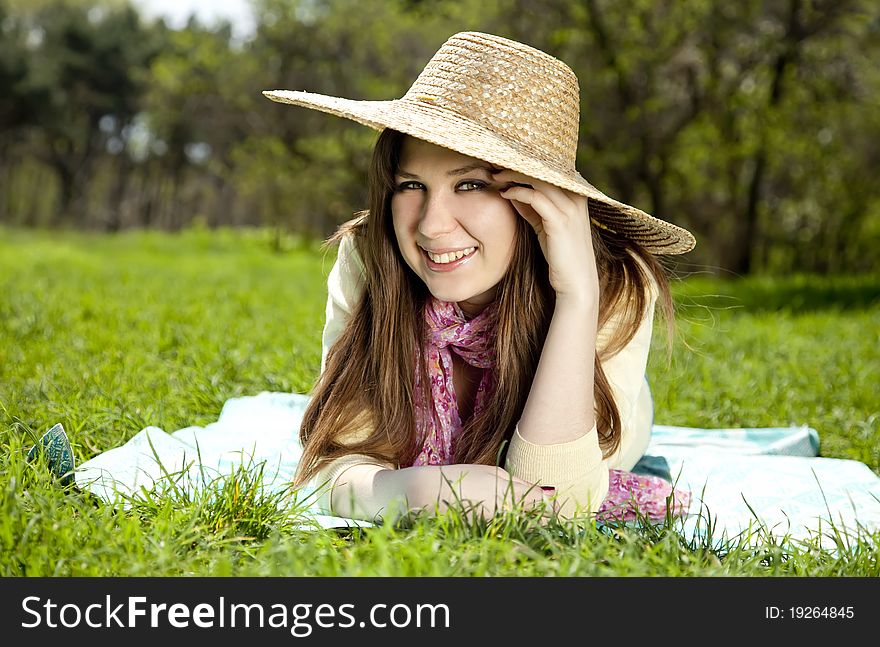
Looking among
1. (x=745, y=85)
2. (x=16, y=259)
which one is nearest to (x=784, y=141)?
(x=745, y=85)

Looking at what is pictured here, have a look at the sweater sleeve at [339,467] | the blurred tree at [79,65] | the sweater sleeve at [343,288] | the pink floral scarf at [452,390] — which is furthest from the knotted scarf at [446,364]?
the blurred tree at [79,65]

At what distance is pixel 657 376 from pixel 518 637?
11.2ft

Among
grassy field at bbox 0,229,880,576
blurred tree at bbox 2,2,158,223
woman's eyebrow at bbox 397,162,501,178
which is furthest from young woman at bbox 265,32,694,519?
blurred tree at bbox 2,2,158,223

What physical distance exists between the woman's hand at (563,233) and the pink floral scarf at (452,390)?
325 millimetres

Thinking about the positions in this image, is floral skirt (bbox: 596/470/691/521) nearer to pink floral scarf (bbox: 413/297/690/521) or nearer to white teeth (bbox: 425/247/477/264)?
pink floral scarf (bbox: 413/297/690/521)

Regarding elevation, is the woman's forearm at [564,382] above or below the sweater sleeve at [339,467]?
above

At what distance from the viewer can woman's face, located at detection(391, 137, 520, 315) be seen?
2.44 metres

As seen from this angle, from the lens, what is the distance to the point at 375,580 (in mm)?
1781

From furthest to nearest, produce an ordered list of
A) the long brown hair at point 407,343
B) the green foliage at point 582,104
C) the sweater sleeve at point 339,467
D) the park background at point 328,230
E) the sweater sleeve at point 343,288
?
the green foliage at point 582,104
the sweater sleeve at point 343,288
the long brown hair at point 407,343
the sweater sleeve at point 339,467
the park background at point 328,230

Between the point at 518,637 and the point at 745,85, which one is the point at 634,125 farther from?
the point at 518,637

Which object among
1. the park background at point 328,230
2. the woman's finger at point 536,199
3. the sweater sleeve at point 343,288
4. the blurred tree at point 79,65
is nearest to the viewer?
the park background at point 328,230

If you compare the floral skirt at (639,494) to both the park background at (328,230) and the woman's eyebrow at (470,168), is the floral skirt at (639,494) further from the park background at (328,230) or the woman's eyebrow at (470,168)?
the woman's eyebrow at (470,168)

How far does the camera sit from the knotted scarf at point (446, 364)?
2.73 metres

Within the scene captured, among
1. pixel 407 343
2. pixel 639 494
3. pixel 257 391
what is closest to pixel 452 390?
pixel 407 343
